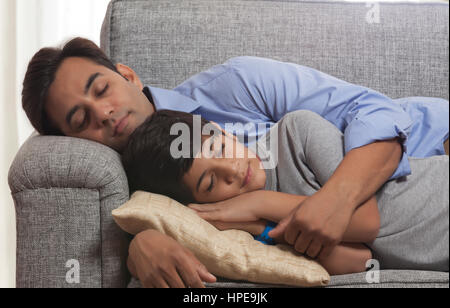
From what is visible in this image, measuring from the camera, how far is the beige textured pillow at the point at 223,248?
96 centimetres

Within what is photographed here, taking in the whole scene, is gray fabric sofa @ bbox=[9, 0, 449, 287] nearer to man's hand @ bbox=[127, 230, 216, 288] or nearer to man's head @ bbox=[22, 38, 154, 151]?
man's head @ bbox=[22, 38, 154, 151]

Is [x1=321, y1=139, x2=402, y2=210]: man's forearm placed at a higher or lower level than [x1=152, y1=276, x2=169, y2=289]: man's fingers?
higher

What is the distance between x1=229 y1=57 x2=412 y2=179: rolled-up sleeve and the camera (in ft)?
3.53

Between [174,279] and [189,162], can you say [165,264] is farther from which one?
[189,162]

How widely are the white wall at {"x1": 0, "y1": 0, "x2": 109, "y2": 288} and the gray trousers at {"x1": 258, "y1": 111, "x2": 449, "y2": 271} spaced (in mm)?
1092

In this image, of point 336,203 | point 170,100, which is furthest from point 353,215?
point 170,100

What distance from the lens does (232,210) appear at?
105 centimetres

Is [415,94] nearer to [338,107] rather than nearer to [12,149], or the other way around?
[338,107]

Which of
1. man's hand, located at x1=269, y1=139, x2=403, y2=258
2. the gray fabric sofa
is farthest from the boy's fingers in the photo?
the gray fabric sofa

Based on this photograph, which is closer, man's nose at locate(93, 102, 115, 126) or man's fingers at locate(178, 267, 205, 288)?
man's fingers at locate(178, 267, 205, 288)

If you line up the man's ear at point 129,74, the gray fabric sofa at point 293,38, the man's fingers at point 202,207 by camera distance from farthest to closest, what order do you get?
the gray fabric sofa at point 293,38
the man's ear at point 129,74
the man's fingers at point 202,207

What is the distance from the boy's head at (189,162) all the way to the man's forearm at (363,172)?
19cm

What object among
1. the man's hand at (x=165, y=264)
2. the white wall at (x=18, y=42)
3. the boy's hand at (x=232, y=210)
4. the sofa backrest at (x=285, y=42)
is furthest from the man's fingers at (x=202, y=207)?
the white wall at (x=18, y=42)

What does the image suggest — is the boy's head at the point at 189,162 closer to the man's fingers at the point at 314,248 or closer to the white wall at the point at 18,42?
the man's fingers at the point at 314,248
